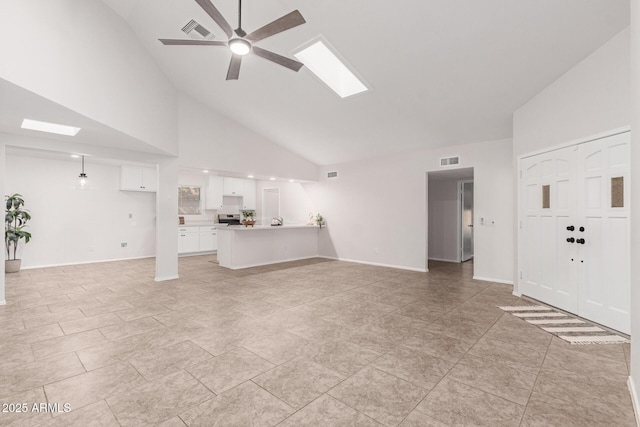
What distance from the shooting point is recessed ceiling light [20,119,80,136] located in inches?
156

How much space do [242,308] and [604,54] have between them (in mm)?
5260

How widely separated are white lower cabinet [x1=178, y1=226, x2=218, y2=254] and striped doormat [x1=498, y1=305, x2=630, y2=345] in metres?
8.03

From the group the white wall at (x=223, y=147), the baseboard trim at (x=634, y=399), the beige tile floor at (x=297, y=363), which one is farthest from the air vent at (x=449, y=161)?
the baseboard trim at (x=634, y=399)

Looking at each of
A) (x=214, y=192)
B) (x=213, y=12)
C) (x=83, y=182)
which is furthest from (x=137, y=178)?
(x=213, y=12)

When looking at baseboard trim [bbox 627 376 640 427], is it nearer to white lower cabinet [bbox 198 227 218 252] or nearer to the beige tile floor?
the beige tile floor

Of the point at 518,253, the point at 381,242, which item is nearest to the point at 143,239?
the point at 381,242

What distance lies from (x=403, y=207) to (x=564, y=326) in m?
3.92

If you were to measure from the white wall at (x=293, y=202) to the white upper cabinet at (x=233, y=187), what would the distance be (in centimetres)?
99

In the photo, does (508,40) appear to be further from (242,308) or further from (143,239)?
(143,239)

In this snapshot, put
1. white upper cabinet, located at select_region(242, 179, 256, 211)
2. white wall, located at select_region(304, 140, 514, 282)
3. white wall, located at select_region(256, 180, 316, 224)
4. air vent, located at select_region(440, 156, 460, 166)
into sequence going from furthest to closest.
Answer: white upper cabinet, located at select_region(242, 179, 256, 211) < white wall, located at select_region(256, 180, 316, 224) < air vent, located at select_region(440, 156, 460, 166) < white wall, located at select_region(304, 140, 514, 282)

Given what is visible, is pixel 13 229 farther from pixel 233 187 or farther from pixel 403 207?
pixel 403 207

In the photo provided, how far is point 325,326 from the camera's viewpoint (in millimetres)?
3420

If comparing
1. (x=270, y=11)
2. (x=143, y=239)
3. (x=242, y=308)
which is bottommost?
(x=242, y=308)

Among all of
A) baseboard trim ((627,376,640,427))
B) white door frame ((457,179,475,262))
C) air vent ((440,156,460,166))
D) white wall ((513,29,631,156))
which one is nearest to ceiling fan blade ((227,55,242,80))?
white wall ((513,29,631,156))
